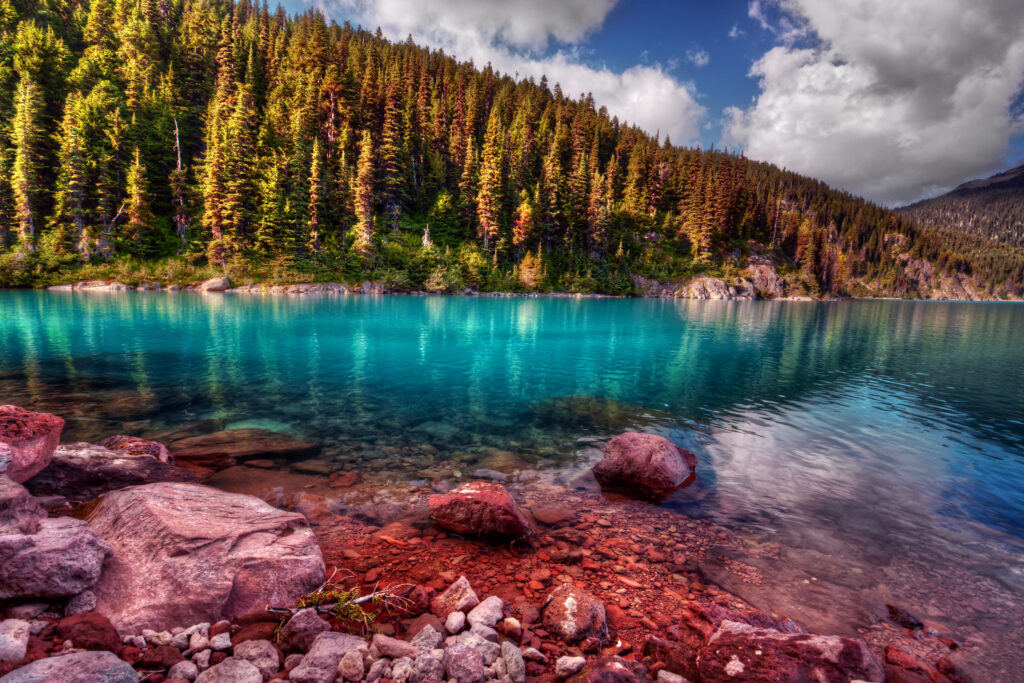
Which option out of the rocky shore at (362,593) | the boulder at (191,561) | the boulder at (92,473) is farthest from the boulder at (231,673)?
the boulder at (92,473)

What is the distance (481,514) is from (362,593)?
2082 mm

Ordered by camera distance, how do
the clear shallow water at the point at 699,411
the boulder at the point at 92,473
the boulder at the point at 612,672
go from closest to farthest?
the boulder at the point at 612,672, the boulder at the point at 92,473, the clear shallow water at the point at 699,411

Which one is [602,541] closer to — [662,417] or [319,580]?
[319,580]

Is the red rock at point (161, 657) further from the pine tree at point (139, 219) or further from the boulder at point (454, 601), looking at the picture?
the pine tree at point (139, 219)

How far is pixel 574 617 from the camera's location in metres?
4.64

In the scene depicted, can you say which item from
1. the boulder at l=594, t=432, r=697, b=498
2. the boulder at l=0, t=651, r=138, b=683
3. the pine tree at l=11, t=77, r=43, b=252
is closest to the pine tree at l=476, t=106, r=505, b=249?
the pine tree at l=11, t=77, r=43, b=252

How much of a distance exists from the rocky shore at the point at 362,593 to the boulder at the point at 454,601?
0.9 inches

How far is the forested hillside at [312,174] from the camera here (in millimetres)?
63562

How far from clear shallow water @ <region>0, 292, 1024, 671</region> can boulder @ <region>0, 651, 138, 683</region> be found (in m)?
6.27

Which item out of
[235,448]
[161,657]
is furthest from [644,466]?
[235,448]

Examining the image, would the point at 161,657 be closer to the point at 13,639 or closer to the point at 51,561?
the point at 13,639

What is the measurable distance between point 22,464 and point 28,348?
22268 millimetres

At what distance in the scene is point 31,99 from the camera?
6147 centimetres

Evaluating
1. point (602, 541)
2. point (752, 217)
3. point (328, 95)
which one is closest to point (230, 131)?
point (328, 95)
